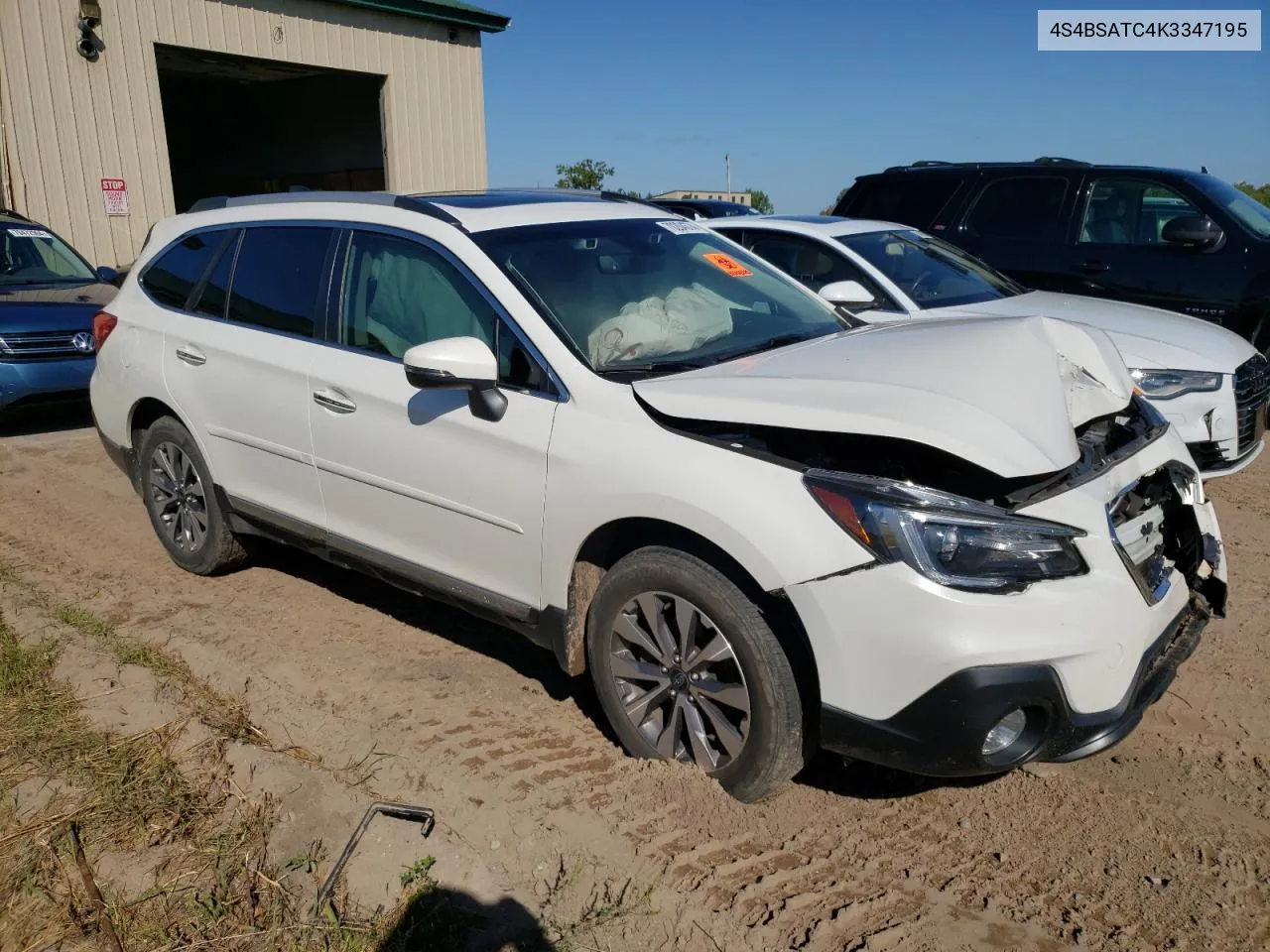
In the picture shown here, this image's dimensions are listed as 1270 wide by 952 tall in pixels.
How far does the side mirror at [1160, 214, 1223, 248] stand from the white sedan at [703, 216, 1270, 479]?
115cm

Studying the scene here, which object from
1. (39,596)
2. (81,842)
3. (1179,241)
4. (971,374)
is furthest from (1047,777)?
(1179,241)

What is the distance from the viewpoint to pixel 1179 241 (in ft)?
24.5

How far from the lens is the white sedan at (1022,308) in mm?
5621

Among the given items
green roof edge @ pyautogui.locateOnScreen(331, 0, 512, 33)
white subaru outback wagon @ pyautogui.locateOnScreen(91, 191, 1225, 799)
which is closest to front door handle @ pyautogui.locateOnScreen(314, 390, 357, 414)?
white subaru outback wagon @ pyautogui.locateOnScreen(91, 191, 1225, 799)

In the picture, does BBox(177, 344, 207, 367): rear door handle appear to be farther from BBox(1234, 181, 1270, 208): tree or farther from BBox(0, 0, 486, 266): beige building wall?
BBox(1234, 181, 1270, 208): tree

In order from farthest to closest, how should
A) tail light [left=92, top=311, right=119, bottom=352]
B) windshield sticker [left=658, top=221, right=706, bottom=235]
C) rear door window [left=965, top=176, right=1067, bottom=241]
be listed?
rear door window [left=965, top=176, right=1067, bottom=241] < tail light [left=92, top=311, right=119, bottom=352] < windshield sticker [left=658, top=221, right=706, bottom=235]

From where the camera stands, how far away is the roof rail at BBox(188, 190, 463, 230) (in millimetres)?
3950

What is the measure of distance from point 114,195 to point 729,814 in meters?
12.9

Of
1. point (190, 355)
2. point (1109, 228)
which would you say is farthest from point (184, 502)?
point (1109, 228)

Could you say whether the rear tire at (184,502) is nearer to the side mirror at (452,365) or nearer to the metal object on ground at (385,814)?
the side mirror at (452,365)

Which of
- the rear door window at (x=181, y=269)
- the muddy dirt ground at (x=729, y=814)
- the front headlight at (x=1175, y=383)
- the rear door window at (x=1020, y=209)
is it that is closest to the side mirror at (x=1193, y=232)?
the rear door window at (x=1020, y=209)

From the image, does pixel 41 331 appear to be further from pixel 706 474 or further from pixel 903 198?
pixel 706 474

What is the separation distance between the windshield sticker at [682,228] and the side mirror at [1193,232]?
4.58 m

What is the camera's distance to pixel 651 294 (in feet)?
12.9
